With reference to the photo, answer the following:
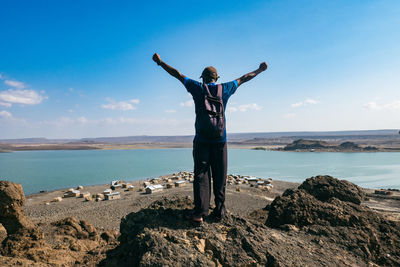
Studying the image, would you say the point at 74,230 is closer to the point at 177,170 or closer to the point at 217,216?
the point at 217,216

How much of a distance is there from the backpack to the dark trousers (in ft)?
0.68

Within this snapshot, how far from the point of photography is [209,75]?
375cm

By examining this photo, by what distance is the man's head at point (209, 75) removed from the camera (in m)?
3.75

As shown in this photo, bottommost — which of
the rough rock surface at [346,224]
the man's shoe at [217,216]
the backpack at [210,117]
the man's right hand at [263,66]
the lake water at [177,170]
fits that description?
the lake water at [177,170]

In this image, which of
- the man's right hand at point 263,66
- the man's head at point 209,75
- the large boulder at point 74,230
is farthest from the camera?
the large boulder at point 74,230

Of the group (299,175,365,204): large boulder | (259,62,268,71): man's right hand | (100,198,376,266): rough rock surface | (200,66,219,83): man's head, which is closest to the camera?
(100,198,376,266): rough rock surface

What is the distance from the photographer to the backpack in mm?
3338

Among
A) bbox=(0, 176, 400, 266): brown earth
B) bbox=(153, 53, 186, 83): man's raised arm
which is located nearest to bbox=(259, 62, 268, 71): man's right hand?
bbox=(153, 53, 186, 83): man's raised arm

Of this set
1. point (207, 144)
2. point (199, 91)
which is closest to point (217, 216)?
point (207, 144)

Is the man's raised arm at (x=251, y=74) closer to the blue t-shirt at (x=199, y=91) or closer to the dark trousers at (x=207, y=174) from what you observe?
the blue t-shirt at (x=199, y=91)

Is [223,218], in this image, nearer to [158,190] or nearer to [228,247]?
[228,247]

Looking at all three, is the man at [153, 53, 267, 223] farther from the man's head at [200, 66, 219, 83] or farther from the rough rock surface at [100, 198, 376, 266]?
the rough rock surface at [100, 198, 376, 266]

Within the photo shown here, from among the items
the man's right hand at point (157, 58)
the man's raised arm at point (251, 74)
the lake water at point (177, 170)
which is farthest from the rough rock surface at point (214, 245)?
the lake water at point (177, 170)

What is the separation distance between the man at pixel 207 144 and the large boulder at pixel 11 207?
3.52 metres
